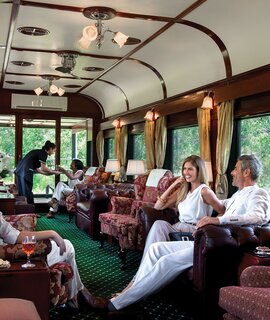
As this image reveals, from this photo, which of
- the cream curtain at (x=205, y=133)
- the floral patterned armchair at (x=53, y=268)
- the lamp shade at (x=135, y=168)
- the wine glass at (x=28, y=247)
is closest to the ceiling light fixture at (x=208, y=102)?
the cream curtain at (x=205, y=133)

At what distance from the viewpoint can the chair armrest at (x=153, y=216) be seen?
4727 mm

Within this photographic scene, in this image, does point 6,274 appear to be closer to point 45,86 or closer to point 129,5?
point 129,5

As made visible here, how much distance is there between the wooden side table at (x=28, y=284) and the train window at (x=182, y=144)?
5.02 m

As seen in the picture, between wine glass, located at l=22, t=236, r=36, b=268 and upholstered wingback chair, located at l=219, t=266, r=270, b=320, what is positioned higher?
wine glass, located at l=22, t=236, r=36, b=268

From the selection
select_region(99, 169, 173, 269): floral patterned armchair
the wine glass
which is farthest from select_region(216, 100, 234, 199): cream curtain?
the wine glass

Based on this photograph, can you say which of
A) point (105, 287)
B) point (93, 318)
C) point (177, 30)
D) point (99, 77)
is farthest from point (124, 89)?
point (93, 318)

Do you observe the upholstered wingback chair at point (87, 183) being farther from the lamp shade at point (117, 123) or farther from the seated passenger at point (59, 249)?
the seated passenger at point (59, 249)

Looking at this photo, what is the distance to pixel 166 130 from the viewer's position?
320 inches

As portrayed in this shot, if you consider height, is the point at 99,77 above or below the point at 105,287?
above

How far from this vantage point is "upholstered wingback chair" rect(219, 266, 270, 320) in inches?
90.1

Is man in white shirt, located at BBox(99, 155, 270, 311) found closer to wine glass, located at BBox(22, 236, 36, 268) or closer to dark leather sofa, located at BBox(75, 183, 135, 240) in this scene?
wine glass, located at BBox(22, 236, 36, 268)

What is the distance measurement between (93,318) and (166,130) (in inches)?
195

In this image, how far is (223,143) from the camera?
19.9 ft

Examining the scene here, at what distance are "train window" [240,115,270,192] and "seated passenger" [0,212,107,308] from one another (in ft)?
10.1
